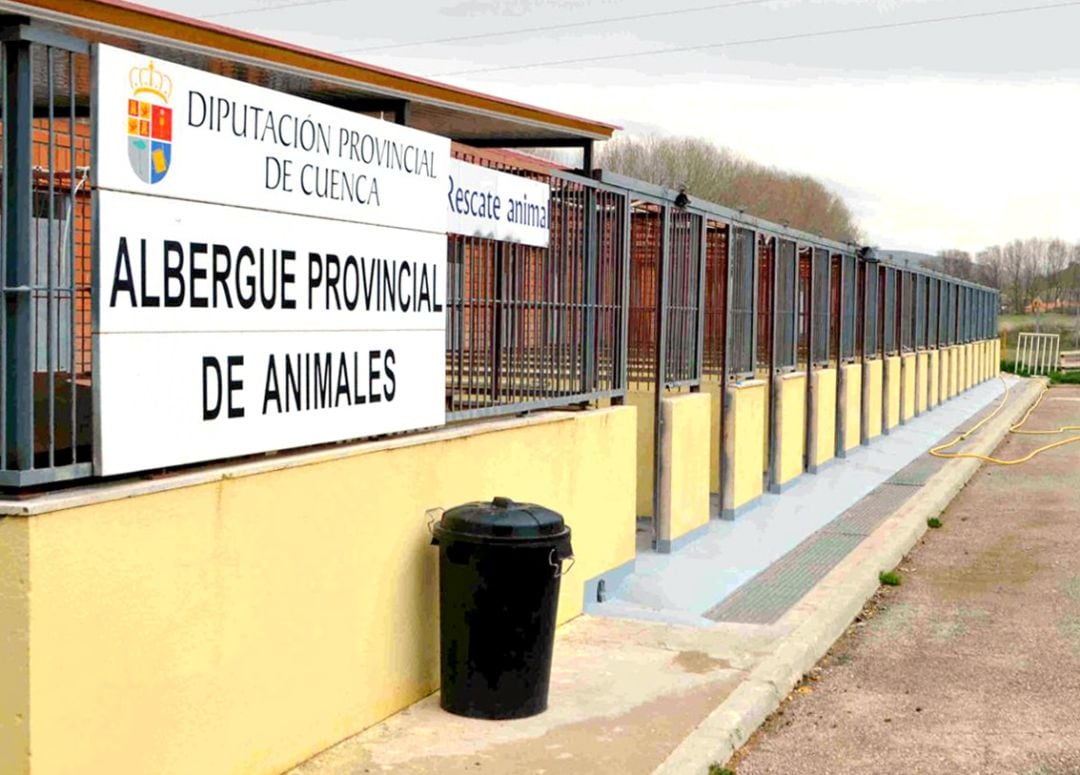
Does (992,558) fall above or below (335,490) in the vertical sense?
below

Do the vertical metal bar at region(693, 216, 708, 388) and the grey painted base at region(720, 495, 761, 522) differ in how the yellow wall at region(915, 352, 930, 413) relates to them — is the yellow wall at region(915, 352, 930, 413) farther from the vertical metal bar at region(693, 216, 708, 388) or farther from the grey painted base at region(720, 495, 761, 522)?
the vertical metal bar at region(693, 216, 708, 388)

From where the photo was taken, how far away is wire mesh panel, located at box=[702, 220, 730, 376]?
14.4 meters

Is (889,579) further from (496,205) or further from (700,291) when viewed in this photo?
(496,205)

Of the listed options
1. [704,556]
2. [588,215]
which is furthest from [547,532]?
[704,556]

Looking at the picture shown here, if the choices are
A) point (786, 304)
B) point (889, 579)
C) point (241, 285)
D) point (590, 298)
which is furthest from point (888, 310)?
point (241, 285)

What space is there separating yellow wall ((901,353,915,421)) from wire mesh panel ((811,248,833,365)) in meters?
7.00

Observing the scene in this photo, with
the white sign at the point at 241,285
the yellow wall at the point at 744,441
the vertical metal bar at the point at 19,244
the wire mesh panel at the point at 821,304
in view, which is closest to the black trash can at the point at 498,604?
the white sign at the point at 241,285

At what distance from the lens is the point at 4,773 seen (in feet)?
15.1

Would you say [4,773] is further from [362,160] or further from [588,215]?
[588,215]

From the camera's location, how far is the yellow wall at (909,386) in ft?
88.6

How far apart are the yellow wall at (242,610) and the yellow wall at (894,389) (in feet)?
57.9

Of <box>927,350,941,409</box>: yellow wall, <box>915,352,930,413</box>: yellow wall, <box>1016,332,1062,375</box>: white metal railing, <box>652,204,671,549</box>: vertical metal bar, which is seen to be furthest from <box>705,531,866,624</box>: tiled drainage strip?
<box>1016,332,1062,375</box>: white metal railing

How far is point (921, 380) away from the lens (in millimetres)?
29609

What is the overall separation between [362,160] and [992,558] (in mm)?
8377
